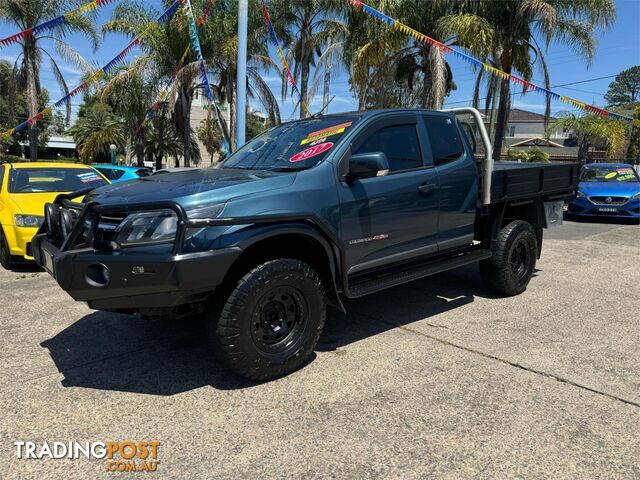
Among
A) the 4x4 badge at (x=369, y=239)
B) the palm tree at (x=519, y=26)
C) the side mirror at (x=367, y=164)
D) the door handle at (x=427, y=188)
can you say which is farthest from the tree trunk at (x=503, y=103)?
the side mirror at (x=367, y=164)

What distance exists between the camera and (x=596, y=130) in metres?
26.2

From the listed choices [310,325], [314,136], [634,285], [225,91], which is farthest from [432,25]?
[310,325]

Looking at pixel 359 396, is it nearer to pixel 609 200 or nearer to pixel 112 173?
pixel 112 173

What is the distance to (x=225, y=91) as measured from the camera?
19.3 meters

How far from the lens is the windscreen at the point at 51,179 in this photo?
738 cm

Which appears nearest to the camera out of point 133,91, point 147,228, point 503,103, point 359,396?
point 147,228

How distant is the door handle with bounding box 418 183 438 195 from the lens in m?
4.41

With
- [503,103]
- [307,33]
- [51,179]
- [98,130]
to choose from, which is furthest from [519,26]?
[98,130]

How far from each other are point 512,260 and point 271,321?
132 inches

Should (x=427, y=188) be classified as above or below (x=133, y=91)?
below

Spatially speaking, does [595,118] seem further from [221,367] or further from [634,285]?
[221,367]

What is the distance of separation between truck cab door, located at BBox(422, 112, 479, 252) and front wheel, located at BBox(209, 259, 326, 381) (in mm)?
1685

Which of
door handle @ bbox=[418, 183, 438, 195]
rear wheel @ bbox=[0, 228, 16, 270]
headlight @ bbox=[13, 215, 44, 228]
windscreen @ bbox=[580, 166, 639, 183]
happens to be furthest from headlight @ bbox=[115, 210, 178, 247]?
windscreen @ bbox=[580, 166, 639, 183]

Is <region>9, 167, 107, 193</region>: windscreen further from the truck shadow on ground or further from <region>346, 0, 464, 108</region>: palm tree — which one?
<region>346, 0, 464, 108</region>: palm tree
